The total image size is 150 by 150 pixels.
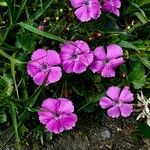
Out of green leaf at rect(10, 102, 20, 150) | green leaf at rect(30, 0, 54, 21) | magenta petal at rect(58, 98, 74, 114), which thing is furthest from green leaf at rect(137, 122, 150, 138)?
green leaf at rect(30, 0, 54, 21)

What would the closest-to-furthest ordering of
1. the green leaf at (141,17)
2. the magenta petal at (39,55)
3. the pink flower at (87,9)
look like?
the magenta petal at (39,55), the pink flower at (87,9), the green leaf at (141,17)

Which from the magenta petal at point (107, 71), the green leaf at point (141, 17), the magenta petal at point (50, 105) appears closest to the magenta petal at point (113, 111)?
the magenta petal at point (107, 71)

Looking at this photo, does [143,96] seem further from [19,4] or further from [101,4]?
[19,4]

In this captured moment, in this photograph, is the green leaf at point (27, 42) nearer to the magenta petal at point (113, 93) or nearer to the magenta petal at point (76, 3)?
the magenta petal at point (76, 3)

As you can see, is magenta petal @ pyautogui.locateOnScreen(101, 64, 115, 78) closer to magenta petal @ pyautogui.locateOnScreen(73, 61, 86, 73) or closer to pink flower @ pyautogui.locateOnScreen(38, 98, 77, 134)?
magenta petal @ pyautogui.locateOnScreen(73, 61, 86, 73)

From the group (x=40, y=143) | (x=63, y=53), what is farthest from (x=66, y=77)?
(x=40, y=143)

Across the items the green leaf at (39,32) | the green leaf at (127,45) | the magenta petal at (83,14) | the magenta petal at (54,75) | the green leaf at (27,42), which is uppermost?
the green leaf at (39,32)

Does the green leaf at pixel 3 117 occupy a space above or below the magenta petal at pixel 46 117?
below
